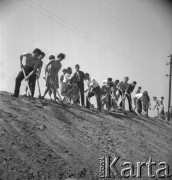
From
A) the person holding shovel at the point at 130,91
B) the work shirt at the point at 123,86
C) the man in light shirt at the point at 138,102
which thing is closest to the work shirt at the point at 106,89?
the work shirt at the point at 123,86

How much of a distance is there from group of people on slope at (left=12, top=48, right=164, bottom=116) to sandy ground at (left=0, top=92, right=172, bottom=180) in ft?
2.62

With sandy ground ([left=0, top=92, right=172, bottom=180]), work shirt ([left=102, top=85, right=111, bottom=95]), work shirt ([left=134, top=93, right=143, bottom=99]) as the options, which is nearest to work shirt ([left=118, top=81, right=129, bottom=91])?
work shirt ([left=102, top=85, right=111, bottom=95])

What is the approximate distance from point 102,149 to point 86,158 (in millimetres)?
861

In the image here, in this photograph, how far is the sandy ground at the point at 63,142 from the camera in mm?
5095

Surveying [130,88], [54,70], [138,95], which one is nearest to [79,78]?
[54,70]

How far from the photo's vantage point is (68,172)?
5.32 m

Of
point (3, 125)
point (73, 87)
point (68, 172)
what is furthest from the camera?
point (73, 87)

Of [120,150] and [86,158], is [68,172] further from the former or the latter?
[120,150]

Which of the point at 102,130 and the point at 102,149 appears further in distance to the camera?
the point at 102,130

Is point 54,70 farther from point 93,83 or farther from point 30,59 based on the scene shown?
point 93,83

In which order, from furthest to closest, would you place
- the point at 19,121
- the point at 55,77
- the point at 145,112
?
1. the point at 145,112
2. the point at 55,77
3. the point at 19,121

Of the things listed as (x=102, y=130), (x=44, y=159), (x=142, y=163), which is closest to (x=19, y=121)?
(x=44, y=159)

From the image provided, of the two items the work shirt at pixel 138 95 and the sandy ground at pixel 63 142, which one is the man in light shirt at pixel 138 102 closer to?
the work shirt at pixel 138 95

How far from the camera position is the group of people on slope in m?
8.04
